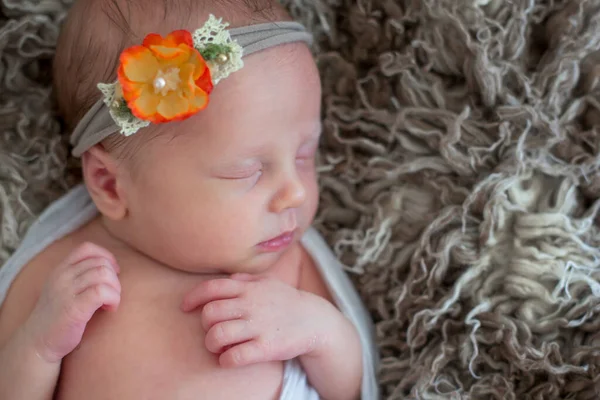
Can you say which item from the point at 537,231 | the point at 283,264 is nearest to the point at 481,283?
the point at 537,231

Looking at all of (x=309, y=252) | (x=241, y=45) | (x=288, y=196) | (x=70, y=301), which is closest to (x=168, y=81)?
(x=241, y=45)

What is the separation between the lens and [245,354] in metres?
1.10

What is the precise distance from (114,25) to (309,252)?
0.53 meters

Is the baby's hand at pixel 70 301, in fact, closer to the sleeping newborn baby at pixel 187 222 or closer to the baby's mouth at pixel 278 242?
the sleeping newborn baby at pixel 187 222

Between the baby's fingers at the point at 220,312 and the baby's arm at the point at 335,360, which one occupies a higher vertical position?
the baby's fingers at the point at 220,312

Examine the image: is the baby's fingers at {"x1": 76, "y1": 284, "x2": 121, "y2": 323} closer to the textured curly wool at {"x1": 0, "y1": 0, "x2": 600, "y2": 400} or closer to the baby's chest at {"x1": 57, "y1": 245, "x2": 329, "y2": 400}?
the baby's chest at {"x1": 57, "y1": 245, "x2": 329, "y2": 400}

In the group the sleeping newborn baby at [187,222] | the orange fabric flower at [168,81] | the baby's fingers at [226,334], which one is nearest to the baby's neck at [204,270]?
the sleeping newborn baby at [187,222]

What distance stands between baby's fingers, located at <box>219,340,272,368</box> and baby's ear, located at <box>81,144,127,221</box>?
30 centimetres

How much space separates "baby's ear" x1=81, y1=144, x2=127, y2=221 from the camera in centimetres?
120

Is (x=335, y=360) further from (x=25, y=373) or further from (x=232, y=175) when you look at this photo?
(x=25, y=373)

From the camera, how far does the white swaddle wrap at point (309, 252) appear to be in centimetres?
129

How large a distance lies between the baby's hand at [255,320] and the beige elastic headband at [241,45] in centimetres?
29

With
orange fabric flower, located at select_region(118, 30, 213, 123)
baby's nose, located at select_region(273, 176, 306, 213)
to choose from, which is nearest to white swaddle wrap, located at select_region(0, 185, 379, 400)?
baby's nose, located at select_region(273, 176, 306, 213)

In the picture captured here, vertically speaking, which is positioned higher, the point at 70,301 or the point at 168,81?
the point at 168,81
